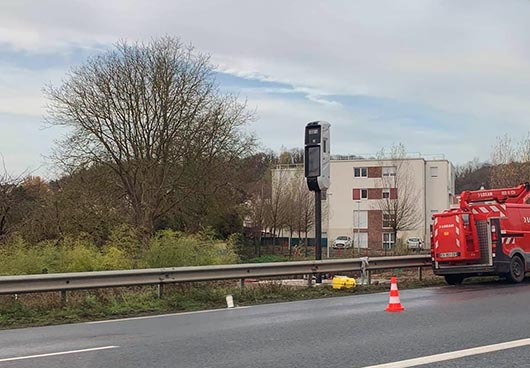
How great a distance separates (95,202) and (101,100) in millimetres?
5432

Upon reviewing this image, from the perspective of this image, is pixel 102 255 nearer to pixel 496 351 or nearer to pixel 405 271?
pixel 405 271

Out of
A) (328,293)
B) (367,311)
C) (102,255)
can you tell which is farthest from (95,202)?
(367,311)

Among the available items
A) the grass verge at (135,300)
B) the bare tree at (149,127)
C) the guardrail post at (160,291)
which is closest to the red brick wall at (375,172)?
the bare tree at (149,127)

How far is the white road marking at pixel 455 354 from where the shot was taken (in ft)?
21.4

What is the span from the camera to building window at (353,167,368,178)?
3146 inches

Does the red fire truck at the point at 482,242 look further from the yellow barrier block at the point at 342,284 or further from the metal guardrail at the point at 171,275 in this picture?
the yellow barrier block at the point at 342,284

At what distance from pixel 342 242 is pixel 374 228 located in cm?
439

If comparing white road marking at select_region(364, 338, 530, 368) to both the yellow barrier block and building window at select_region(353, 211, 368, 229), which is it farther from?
building window at select_region(353, 211, 368, 229)

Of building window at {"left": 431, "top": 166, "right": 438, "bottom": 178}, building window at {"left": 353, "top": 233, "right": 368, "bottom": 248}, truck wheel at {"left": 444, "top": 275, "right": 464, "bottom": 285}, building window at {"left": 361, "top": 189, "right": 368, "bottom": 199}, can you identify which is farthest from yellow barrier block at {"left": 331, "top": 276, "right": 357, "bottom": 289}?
building window at {"left": 431, "top": 166, "right": 438, "bottom": 178}

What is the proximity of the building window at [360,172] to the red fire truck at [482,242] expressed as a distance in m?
62.0

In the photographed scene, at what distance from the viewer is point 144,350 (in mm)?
7656

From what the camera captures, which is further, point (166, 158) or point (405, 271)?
point (166, 158)

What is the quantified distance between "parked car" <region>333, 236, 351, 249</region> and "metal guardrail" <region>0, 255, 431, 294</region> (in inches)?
2345

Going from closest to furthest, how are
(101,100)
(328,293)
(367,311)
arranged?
1. (367,311)
2. (328,293)
3. (101,100)
